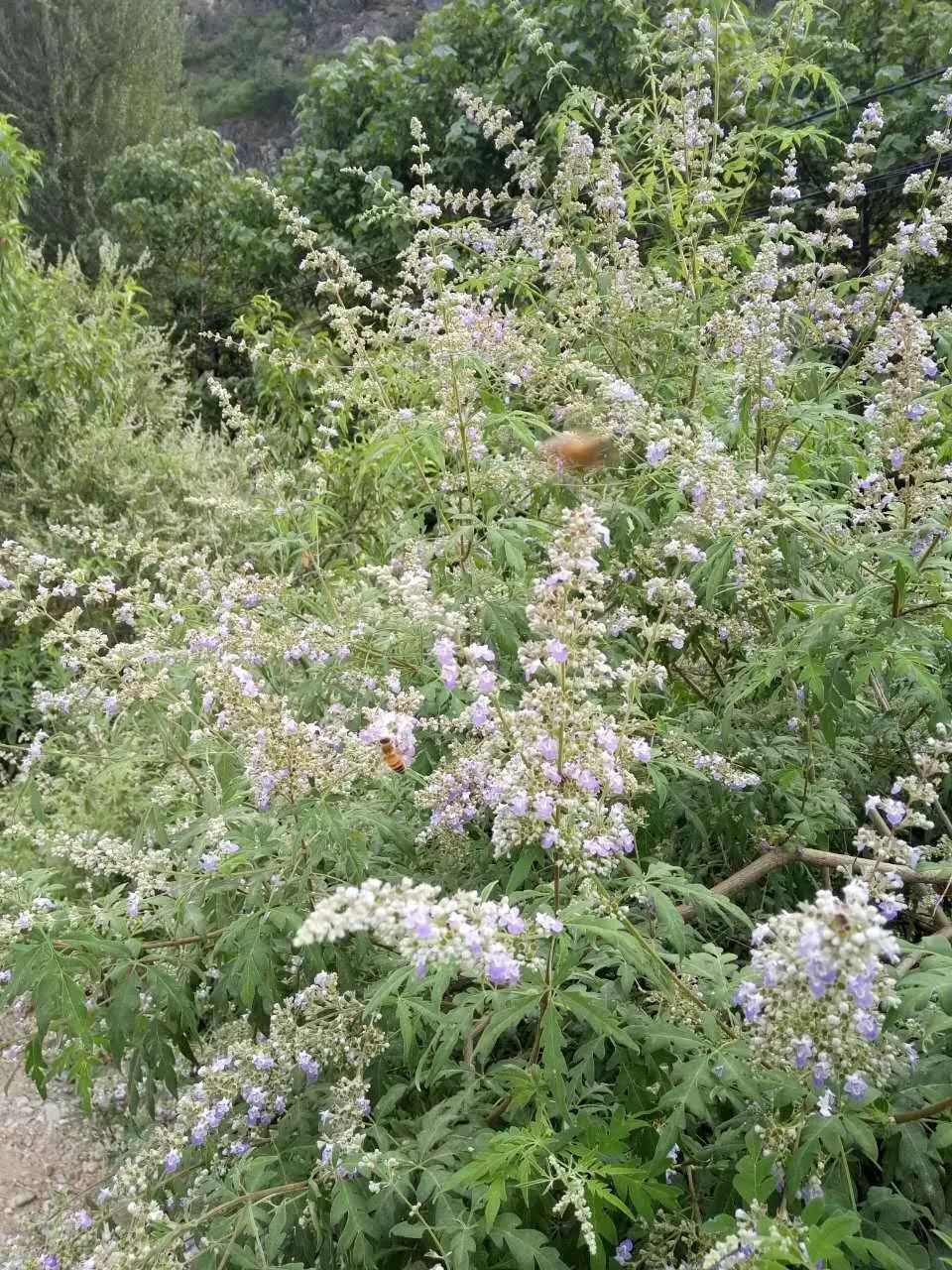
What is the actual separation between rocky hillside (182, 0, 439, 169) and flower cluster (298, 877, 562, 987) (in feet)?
97.5

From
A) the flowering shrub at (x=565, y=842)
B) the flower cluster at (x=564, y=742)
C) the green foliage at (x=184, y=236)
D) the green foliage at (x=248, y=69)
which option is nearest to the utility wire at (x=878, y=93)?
the flowering shrub at (x=565, y=842)

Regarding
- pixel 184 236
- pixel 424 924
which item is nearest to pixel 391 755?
pixel 424 924

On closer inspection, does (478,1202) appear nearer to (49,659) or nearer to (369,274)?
(49,659)

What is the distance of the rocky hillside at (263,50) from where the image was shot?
28.9 meters

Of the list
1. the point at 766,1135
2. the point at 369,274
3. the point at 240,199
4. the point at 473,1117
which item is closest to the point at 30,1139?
the point at 473,1117

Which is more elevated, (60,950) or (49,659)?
(60,950)

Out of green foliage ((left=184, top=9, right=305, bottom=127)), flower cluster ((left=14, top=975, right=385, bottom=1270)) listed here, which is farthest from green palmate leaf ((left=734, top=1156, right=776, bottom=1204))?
green foliage ((left=184, top=9, right=305, bottom=127))

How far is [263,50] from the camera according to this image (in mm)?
30234

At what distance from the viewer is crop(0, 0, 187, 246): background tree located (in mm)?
15648

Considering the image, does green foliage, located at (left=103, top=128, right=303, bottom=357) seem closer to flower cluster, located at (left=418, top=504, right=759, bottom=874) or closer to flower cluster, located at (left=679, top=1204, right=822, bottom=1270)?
flower cluster, located at (left=418, top=504, right=759, bottom=874)

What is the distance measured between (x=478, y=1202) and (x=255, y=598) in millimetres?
1697

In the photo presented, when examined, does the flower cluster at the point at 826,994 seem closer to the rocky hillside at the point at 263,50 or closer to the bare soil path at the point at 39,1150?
the bare soil path at the point at 39,1150

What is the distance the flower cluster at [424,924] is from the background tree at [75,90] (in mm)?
16537

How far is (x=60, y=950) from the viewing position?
2.08 m
